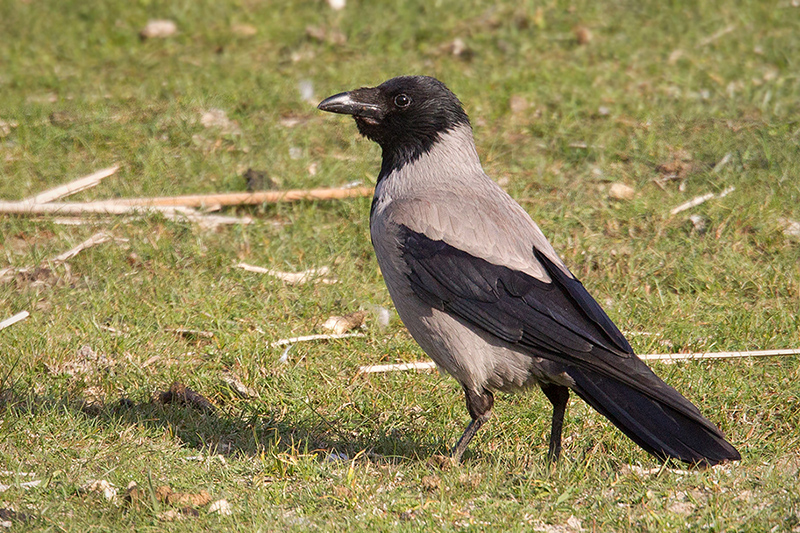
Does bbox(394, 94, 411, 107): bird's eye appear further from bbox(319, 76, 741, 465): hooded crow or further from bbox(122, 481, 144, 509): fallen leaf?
bbox(122, 481, 144, 509): fallen leaf

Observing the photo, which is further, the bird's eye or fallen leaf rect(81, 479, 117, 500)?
the bird's eye

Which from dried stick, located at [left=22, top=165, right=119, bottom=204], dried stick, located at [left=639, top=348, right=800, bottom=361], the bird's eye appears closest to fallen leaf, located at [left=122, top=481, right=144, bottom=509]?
the bird's eye

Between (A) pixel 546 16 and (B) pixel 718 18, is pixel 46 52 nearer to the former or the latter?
(A) pixel 546 16

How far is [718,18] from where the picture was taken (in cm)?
933

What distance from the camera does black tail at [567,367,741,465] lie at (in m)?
3.97

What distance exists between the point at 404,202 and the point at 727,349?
216 cm

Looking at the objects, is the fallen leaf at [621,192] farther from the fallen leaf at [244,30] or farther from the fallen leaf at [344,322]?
the fallen leaf at [244,30]

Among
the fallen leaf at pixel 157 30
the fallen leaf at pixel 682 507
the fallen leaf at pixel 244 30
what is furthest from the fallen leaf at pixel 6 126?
the fallen leaf at pixel 682 507

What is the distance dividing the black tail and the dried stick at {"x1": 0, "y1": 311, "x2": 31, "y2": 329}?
315 cm

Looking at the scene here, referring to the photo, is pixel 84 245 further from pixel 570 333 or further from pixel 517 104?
pixel 517 104

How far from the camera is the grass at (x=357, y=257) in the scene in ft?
13.5

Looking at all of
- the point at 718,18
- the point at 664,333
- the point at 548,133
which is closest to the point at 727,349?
the point at 664,333

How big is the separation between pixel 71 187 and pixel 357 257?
7.04 ft

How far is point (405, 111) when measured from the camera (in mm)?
4906
